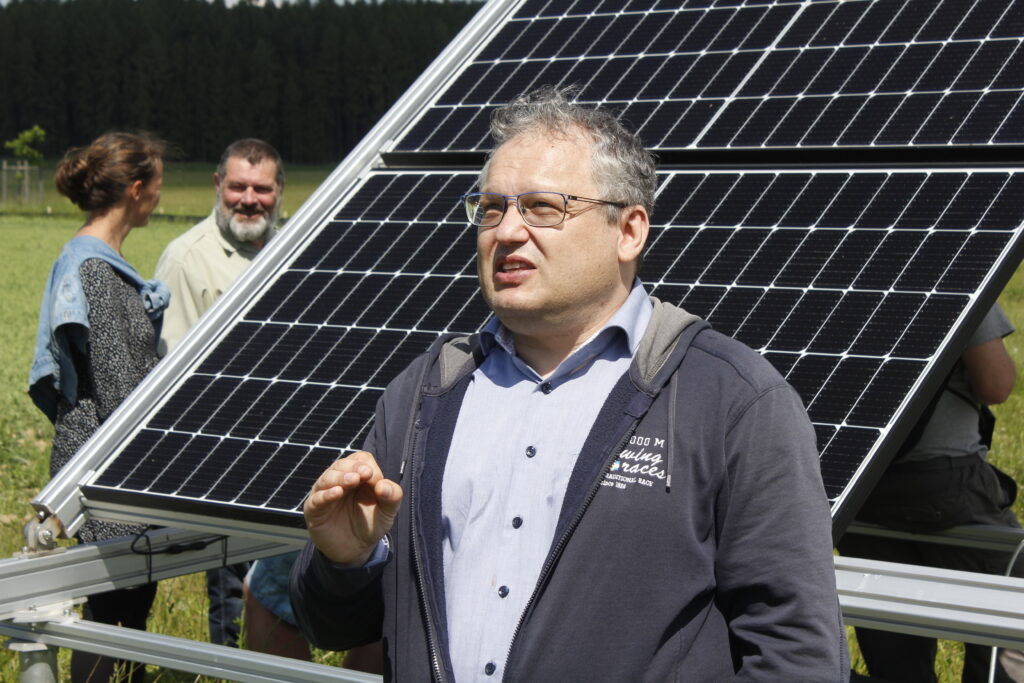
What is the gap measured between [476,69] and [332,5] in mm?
131610

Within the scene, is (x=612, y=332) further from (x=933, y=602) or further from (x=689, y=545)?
(x=933, y=602)

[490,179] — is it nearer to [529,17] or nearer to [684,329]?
[684,329]

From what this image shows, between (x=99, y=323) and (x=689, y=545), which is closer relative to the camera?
(x=689, y=545)

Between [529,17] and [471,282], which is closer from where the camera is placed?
[471,282]

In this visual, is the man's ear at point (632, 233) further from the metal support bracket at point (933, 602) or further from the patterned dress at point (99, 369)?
the patterned dress at point (99, 369)

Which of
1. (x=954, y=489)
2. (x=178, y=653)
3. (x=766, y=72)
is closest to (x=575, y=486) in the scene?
(x=178, y=653)

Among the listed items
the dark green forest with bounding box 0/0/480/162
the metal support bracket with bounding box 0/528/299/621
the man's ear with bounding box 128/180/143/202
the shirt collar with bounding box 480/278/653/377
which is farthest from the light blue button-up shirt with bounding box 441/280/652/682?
the dark green forest with bounding box 0/0/480/162

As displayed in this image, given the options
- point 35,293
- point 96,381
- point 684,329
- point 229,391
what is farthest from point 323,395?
point 35,293

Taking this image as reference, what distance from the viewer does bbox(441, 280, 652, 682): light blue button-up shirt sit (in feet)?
9.85

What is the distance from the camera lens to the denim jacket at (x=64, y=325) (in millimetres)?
5789

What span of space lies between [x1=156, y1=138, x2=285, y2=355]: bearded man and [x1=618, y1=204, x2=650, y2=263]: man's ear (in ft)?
14.0

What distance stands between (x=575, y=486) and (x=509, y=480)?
0.17 m

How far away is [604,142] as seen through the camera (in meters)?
3.20

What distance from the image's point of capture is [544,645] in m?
2.91
